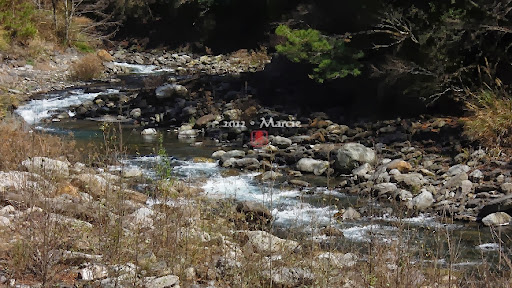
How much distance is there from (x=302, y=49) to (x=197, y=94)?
434cm

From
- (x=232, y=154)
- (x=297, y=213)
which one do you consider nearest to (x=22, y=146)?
(x=297, y=213)

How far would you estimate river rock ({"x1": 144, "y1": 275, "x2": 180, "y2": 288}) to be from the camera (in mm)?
3799

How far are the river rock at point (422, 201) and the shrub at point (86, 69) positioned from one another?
14485mm

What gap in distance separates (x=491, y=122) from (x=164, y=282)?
25.4ft

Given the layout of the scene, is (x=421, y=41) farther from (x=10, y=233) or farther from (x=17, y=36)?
(x=17, y=36)

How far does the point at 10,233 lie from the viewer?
14.4 ft

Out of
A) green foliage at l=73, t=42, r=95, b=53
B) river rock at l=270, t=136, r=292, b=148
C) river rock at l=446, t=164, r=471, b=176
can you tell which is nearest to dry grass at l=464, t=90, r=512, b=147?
river rock at l=446, t=164, r=471, b=176

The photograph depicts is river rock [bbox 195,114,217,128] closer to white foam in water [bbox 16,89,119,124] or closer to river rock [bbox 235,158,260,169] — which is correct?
white foam in water [bbox 16,89,119,124]

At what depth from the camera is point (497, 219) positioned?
738cm

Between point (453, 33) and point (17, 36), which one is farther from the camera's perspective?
point (17, 36)

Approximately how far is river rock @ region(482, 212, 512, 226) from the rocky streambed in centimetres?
1

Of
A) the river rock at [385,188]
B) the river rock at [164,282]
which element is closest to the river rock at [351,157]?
the river rock at [385,188]

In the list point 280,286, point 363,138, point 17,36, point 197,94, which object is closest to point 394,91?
point 363,138

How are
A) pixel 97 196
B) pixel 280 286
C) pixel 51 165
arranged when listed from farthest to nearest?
pixel 51 165 < pixel 97 196 < pixel 280 286
